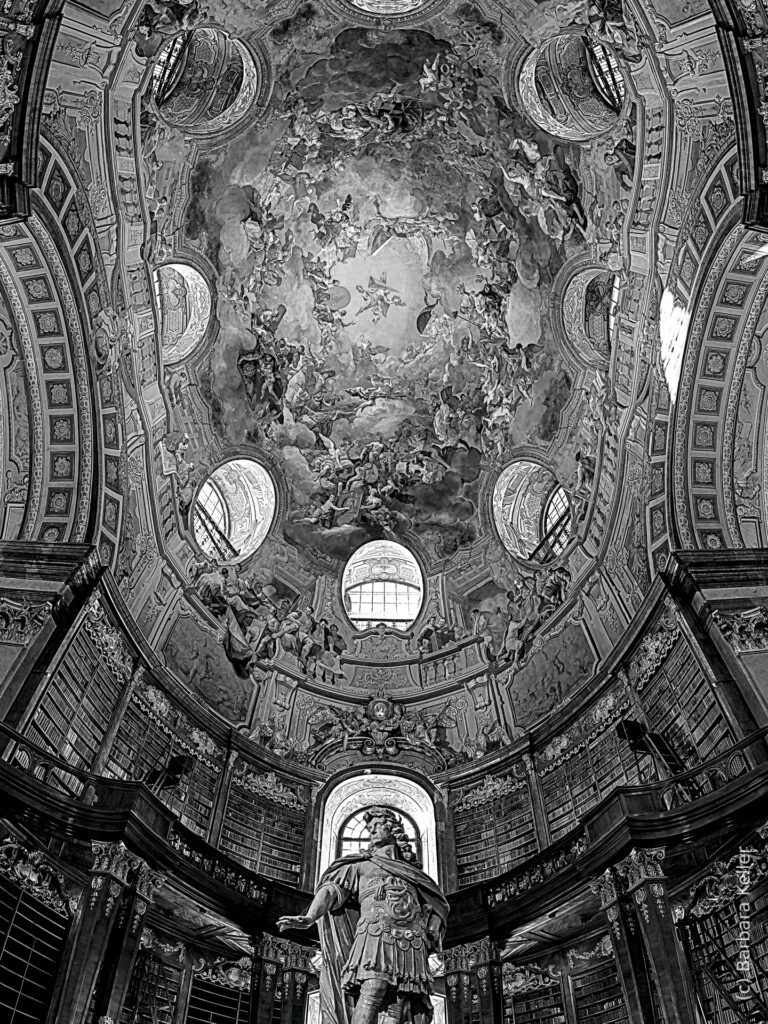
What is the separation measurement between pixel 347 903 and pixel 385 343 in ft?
59.4

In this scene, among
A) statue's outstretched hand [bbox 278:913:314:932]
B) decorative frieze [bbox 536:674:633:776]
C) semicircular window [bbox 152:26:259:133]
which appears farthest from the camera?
semicircular window [bbox 152:26:259:133]

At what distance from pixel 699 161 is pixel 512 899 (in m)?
13.7

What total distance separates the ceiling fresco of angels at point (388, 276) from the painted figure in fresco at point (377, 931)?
12.8 meters

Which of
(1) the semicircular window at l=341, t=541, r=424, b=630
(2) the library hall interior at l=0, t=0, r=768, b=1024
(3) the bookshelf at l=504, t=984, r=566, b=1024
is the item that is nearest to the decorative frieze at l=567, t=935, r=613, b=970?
(2) the library hall interior at l=0, t=0, r=768, b=1024

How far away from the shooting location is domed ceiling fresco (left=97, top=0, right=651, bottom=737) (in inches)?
744

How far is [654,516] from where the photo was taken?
55.2 ft

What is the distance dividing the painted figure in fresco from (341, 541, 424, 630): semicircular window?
13.1 metres

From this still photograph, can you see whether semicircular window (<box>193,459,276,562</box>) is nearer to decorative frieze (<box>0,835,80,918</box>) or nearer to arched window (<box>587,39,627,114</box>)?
decorative frieze (<box>0,835,80,918</box>)

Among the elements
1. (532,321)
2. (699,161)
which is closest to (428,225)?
(532,321)

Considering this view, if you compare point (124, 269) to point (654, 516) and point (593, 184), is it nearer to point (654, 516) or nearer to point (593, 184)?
point (593, 184)

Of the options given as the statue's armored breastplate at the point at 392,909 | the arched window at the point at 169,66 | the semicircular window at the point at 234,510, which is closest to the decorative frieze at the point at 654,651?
the statue's armored breastplate at the point at 392,909

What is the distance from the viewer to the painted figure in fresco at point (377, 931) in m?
7.98

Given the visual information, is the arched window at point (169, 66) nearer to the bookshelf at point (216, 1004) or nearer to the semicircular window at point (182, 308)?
the semicircular window at point (182, 308)

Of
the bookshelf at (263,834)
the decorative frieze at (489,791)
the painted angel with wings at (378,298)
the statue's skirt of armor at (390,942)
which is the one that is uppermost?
the painted angel with wings at (378,298)
